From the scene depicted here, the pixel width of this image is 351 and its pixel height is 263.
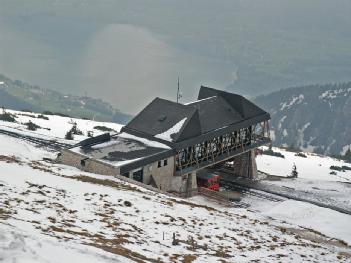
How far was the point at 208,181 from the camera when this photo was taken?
178 ft

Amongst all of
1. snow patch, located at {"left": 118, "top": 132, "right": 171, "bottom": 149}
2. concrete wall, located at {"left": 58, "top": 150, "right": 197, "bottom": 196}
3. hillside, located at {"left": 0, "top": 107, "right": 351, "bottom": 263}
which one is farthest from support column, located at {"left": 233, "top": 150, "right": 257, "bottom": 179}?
hillside, located at {"left": 0, "top": 107, "right": 351, "bottom": 263}

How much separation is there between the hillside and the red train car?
1056 centimetres

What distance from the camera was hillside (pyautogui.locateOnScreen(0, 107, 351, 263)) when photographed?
65.4 ft

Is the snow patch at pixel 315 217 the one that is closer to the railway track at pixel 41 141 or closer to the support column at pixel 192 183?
the support column at pixel 192 183

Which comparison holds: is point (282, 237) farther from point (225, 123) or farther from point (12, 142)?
point (12, 142)

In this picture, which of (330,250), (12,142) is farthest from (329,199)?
(12,142)

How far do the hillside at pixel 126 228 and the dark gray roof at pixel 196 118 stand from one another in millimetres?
10706

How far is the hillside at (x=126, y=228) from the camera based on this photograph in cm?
1994

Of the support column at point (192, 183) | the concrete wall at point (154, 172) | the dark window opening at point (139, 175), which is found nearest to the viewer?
the concrete wall at point (154, 172)

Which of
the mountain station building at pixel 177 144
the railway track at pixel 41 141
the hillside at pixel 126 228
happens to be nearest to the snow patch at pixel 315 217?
the hillside at pixel 126 228

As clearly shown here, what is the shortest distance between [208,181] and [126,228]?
27438 millimetres

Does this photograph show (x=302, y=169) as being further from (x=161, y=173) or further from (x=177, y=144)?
(x=161, y=173)

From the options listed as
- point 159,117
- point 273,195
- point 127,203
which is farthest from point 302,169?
point 127,203

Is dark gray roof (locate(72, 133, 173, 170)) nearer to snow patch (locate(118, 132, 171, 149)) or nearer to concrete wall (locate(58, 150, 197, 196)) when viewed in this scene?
snow patch (locate(118, 132, 171, 149))
